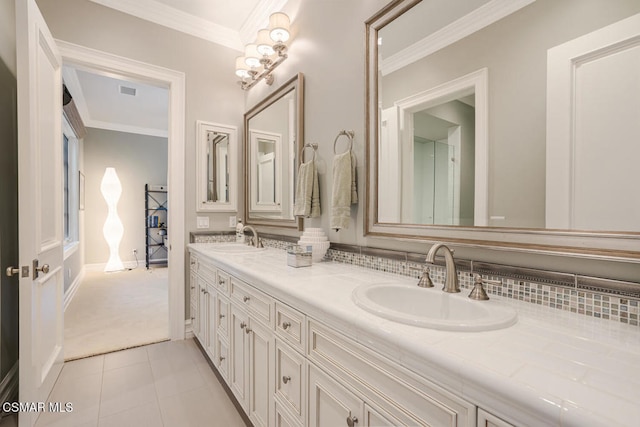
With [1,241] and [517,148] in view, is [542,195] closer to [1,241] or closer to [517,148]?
[517,148]

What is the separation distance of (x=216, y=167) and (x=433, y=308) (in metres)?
2.41

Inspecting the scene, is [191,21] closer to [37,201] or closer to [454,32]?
[37,201]

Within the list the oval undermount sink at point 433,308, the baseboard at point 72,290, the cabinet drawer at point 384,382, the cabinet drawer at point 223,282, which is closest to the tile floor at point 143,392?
the cabinet drawer at point 223,282

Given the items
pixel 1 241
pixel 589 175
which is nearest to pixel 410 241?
pixel 589 175

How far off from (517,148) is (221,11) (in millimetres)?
2697

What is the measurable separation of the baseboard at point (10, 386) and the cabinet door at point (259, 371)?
1.42 m

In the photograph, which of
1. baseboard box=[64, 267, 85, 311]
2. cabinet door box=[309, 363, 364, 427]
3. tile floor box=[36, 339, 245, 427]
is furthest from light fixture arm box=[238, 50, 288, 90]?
baseboard box=[64, 267, 85, 311]

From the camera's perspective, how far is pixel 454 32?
120 cm

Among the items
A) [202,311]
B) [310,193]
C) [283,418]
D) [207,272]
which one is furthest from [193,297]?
[283,418]

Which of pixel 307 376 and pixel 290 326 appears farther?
pixel 290 326

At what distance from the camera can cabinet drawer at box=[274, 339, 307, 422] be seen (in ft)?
3.43

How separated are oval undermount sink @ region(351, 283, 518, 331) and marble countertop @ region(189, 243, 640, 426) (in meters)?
0.02

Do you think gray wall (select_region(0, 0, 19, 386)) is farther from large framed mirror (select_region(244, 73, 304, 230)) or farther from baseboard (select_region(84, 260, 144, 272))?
baseboard (select_region(84, 260, 144, 272))

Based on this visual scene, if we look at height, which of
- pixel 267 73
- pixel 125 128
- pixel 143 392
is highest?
pixel 125 128
